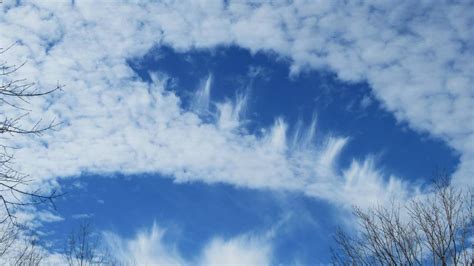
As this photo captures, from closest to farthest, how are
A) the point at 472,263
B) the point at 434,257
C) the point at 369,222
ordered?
the point at 472,263, the point at 434,257, the point at 369,222

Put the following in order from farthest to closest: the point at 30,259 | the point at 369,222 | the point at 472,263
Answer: the point at 30,259 < the point at 369,222 < the point at 472,263

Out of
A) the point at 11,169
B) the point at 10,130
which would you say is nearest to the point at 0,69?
the point at 10,130

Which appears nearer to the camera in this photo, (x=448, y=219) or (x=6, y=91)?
(x=6, y=91)

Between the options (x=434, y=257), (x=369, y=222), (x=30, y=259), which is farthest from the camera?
(x=30, y=259)

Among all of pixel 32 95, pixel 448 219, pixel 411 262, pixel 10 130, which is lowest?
pixel 10 130

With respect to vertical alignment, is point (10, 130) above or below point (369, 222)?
below

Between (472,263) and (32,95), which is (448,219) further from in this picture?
(32,95)

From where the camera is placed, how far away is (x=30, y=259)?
19.2 m

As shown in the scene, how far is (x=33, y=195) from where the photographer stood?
15.9ft

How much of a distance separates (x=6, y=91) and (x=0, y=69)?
0.27m

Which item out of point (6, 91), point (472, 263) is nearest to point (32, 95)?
point (6, 91)

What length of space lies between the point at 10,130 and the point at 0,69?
73cm

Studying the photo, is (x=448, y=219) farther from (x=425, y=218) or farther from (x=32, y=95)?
(x=32, y=95)

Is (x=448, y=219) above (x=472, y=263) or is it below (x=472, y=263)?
above
